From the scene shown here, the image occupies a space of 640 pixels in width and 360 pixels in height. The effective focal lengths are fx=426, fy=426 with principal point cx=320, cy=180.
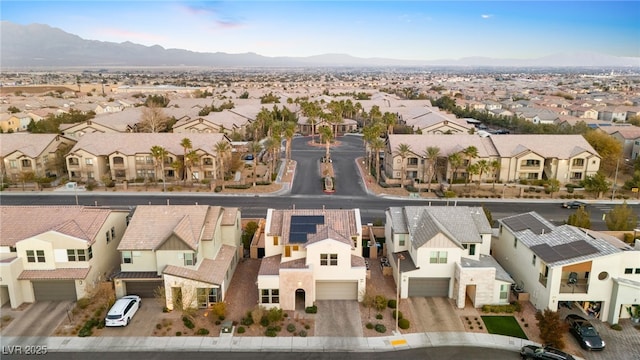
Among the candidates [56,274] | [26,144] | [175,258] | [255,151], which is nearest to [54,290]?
[56,274]

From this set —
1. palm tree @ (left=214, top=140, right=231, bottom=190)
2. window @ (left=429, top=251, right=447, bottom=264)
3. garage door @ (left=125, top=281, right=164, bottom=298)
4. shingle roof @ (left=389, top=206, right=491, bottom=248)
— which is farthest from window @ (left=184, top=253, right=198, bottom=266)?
palm tree @ (left=214, top=140, right=231, bottom=190)

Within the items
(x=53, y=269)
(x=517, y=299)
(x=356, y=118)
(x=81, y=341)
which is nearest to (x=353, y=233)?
(x=517, y=299)

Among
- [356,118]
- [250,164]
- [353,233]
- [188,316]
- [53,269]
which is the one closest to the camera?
[188,316]

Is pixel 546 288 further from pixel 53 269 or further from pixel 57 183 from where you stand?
pixel 57 183

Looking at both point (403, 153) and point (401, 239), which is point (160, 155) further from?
point (401, 239)

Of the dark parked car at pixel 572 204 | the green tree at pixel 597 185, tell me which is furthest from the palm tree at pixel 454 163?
the green tree at pixel 597 185

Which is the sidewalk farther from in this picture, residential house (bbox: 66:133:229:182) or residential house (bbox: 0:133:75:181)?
residential house (bbox: 0:133:75:181)
